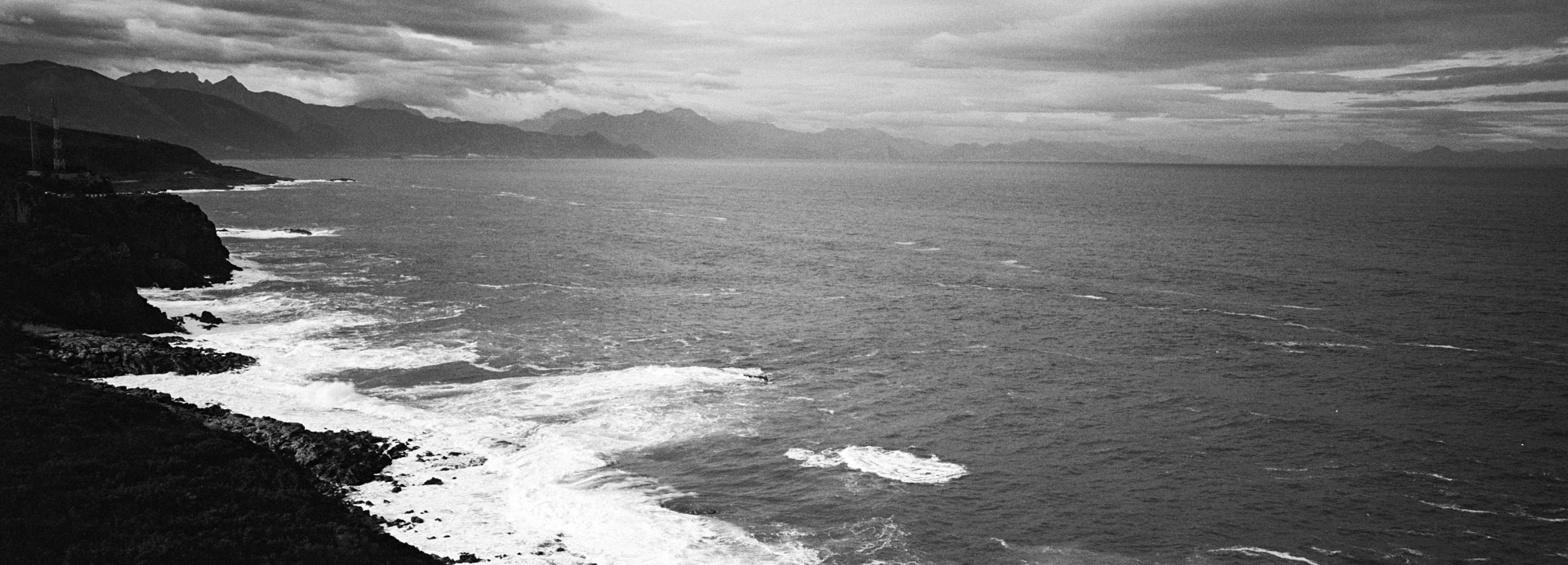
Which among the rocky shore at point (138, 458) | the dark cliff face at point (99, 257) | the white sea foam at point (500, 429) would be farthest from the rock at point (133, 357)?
the dark cliff face at point (99, 257)

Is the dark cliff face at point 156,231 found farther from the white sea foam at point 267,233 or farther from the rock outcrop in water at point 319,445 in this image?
the rock outcrop in water at point 319,445

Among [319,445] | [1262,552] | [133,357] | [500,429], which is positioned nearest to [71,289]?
[133,357]

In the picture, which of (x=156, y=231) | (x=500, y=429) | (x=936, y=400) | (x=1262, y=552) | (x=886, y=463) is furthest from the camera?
(x=156, y=231)

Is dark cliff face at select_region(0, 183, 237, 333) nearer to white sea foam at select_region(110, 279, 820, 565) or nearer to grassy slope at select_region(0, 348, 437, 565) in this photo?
white sea foam at select_region(110, 279, 820, 565)

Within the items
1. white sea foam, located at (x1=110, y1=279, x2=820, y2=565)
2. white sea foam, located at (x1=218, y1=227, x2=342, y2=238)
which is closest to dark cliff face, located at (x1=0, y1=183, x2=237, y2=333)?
white sea foam, located at (x1=110, y1=279, x2=820, y2=565)

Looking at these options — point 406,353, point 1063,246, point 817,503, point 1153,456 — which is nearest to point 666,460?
point 817,503

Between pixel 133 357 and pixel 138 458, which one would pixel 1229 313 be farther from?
pixel 133 357
